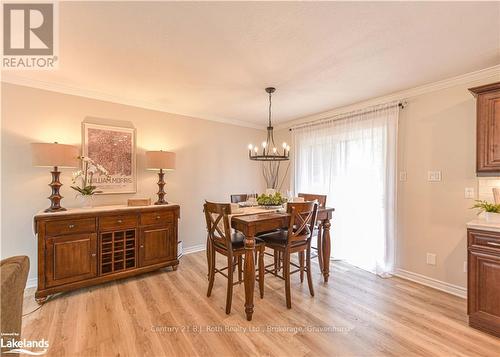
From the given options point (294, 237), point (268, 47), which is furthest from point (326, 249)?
point (268, 47)

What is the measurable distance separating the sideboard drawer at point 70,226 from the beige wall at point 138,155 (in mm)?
613

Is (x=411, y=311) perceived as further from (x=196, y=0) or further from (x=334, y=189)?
(x=196, y=0)

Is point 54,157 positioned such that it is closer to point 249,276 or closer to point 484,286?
point 249,276

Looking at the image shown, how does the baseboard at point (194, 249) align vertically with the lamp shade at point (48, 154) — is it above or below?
below

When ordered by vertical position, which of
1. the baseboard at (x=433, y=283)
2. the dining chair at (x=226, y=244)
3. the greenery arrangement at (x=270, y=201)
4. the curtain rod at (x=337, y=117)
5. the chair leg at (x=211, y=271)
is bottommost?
the baseboard at (x=433, y=283)

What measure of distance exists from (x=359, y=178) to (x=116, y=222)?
329 centimetres

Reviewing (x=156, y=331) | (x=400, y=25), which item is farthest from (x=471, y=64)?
(x=156, y=331)

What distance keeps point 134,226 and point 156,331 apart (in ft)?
4.37

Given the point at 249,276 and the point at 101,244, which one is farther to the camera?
the point at 101,244

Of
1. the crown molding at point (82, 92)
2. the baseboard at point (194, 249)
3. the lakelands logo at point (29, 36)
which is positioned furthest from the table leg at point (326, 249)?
the lakelands logo at point (29, 36)

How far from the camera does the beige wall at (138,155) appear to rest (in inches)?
103

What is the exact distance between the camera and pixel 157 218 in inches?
119

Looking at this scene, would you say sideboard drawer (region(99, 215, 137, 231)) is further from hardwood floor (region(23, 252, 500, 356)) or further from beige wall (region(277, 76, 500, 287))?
beige wall (region(277, 76, 500, 287))

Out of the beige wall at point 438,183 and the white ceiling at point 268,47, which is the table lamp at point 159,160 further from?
the beige wall at point 438,183
